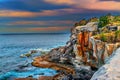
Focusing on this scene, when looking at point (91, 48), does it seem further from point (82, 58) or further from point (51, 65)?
point (51, 65)

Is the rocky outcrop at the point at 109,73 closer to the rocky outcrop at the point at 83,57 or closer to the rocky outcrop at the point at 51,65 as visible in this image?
the rocky outcrop at the point at 83,57

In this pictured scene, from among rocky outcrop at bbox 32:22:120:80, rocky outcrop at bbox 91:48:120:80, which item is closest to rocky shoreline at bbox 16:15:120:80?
rocky outcrop at bbox 32:22:120:80

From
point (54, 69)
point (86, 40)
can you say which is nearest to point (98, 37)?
point (86, 40)

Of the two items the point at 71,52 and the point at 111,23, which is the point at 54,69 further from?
the point at 111,23

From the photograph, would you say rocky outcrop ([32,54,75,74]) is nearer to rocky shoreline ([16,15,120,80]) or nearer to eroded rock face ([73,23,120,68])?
rocky shoreline ([16,15,120,80])

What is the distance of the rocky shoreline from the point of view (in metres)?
39.9

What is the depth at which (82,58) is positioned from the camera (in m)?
48.7

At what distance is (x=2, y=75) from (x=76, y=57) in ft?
43.9

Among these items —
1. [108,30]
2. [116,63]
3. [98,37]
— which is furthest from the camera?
[108,30]

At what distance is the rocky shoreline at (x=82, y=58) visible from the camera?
131 ft

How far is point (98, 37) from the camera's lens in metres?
42.1

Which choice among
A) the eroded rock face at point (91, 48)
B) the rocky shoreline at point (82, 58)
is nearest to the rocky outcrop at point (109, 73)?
the eroded rock face at point (91, 48)

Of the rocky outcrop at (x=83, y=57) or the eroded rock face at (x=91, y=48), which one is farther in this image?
the rocky outcrop at (x=83, y=57)

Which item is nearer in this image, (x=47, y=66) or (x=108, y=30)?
(x=108, y=30)
